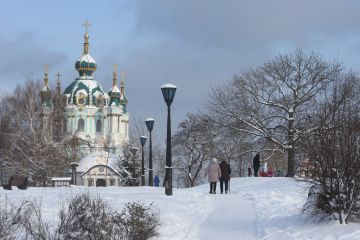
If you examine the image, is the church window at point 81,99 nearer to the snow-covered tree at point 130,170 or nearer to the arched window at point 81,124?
the arched window at point 81,124

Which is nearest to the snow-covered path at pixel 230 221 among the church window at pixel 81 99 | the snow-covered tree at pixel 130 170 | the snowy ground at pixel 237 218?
the snowy ground at pixel 237 218

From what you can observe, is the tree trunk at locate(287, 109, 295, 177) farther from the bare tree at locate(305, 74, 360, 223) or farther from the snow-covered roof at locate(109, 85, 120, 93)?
the snow-covered roof at locate(109, 85, 120, 93)

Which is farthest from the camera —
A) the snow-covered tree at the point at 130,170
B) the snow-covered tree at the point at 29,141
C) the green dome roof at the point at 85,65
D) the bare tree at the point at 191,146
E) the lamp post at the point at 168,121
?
the green dome roof at the point at 85,65

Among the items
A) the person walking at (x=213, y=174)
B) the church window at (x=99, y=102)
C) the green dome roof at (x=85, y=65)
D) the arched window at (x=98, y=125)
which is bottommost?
the person walking at (x=213, y=174)

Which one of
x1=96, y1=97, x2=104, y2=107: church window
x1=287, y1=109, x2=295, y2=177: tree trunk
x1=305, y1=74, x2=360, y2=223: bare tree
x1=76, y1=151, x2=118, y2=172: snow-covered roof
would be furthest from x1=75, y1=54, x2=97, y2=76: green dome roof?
x1=305, y1=74, x2=360, y2=223: bare tree

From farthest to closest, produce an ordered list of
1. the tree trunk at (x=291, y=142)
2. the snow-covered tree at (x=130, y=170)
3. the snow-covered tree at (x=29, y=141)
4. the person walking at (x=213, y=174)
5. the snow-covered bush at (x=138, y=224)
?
the snow-covered tree at (x=130, y=170)
the snow-covered tree at (x=29, y=141)
the tree trunk at (x=291, y=142)
the person walking at (x=213, y=174)
the snow-covered bush at (x=138, y=224)

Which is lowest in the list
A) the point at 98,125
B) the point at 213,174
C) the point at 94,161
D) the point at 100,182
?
the point at 100,182

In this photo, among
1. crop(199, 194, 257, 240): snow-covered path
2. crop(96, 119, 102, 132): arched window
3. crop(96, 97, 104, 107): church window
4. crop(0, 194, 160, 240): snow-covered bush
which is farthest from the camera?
crop(96, 119, 102, 132): arched window

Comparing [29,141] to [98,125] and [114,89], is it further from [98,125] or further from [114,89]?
[114,89]

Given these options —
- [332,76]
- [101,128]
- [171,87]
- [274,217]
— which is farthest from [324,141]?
[101,128]

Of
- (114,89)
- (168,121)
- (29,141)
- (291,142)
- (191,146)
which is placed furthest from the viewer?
(114,89)

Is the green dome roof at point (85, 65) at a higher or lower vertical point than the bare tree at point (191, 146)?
higher

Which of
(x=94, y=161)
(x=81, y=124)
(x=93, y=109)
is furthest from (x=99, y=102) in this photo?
(x=94, y=161)

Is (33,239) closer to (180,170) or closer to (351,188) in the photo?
(351,188)
